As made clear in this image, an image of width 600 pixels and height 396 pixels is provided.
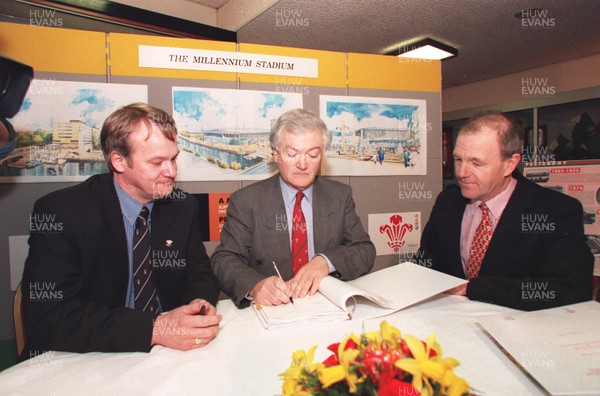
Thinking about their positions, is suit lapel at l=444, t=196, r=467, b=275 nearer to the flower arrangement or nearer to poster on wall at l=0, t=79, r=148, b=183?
the flower arrangement

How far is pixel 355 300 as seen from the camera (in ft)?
4.70

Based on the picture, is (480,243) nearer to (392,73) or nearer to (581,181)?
(392,73)

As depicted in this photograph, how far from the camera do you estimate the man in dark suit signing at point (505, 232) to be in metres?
1.52

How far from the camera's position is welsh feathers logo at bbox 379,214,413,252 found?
3.07m

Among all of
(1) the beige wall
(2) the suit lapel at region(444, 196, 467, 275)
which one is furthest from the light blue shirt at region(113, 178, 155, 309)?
(1) the beige wall

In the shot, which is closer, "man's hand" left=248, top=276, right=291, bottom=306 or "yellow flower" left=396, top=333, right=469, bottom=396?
"yellow flower" left=396, top=333, right=469, bottom=396

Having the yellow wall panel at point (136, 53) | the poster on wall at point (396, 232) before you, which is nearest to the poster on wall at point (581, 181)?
the poster on wall at point (396, 232)


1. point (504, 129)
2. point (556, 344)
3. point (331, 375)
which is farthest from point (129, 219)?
point (504, 129)

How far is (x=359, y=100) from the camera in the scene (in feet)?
9.70

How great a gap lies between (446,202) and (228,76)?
5.70 feet

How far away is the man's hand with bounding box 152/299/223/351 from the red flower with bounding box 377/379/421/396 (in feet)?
2.52

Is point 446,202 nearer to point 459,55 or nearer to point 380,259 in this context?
point 380,259

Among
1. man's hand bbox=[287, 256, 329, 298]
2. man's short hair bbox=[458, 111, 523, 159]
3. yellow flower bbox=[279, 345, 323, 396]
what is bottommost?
man's hand bbox=[287, 256, 329, 298]

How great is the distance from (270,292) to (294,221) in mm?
639
